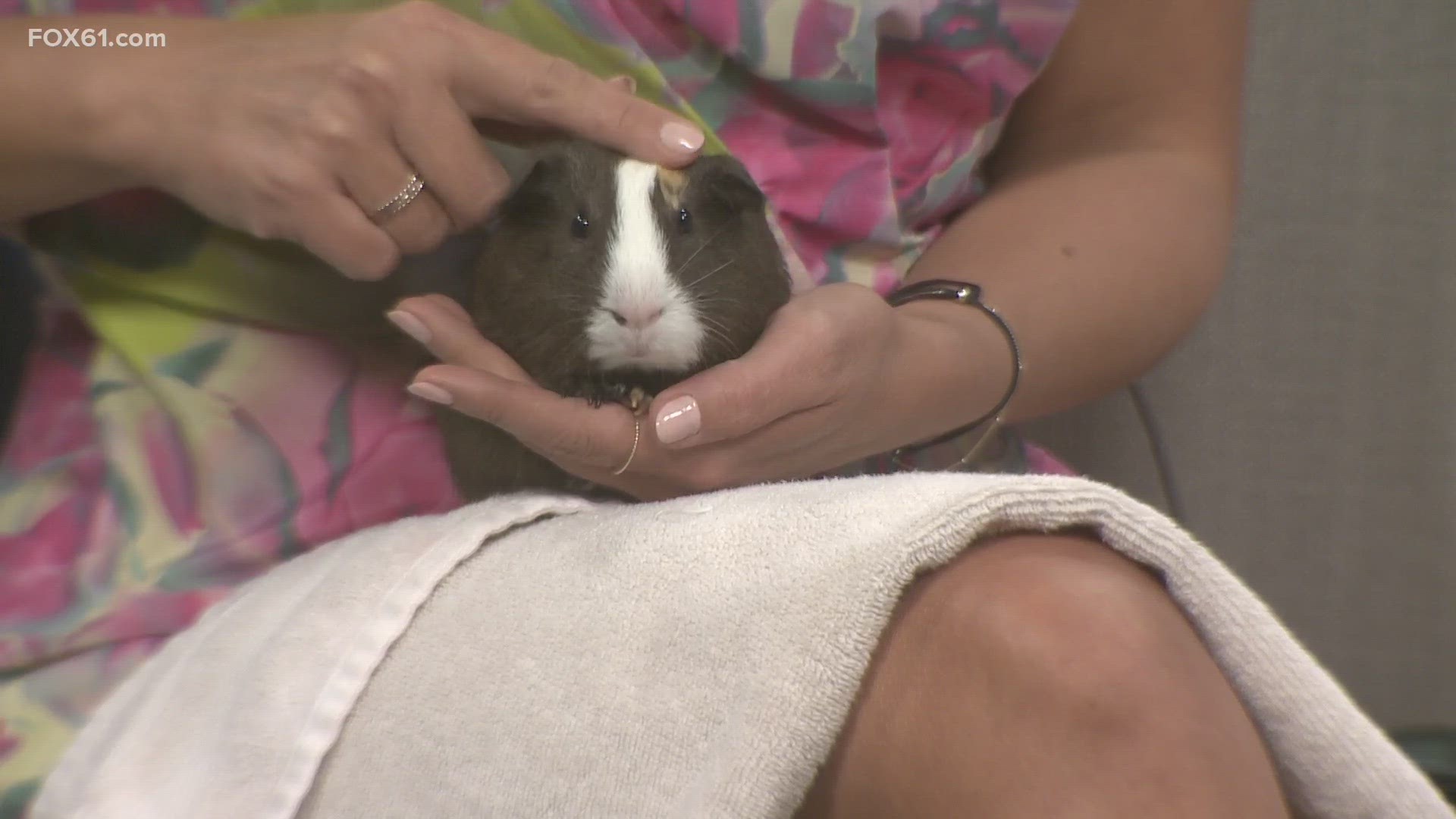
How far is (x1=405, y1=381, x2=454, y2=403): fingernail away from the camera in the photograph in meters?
0.62

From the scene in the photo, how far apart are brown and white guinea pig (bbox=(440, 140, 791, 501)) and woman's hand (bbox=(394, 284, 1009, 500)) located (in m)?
0.03

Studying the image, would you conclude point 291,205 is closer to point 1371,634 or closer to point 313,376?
point 313,376

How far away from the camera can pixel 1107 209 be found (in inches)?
37.1

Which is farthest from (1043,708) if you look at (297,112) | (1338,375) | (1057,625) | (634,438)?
(1338,375)

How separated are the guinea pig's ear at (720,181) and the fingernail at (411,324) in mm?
203

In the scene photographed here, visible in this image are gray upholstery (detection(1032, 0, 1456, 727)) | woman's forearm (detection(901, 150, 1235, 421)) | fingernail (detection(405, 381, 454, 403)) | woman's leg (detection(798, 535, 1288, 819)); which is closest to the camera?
woman's leg (detection(798, 535, 1288, 819))

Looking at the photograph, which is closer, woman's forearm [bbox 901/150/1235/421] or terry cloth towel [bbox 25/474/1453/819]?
terry cloth towel [bbox 25/474/1453/819]

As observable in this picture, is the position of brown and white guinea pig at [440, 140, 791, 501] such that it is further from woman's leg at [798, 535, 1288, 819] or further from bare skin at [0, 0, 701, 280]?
woman's leg at [798, 535, 1288, 819]

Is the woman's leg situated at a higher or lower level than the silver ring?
lower

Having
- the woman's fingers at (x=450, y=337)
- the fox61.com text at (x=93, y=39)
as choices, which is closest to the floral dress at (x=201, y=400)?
the fox61.com text at (x=93, y=39)

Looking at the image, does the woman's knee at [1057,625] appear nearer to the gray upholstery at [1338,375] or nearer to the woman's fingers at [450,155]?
the woman's fingers at [450,155]

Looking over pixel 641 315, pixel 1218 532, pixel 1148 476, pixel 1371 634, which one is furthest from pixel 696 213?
pixel 1371 634

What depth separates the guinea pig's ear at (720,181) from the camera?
0.71 metres

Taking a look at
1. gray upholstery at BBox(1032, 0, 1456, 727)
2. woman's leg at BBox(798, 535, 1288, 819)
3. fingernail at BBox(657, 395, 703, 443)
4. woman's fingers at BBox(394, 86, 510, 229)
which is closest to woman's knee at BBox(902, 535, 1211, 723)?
woman's leg at BBox(798, 535, 1288, 819)
